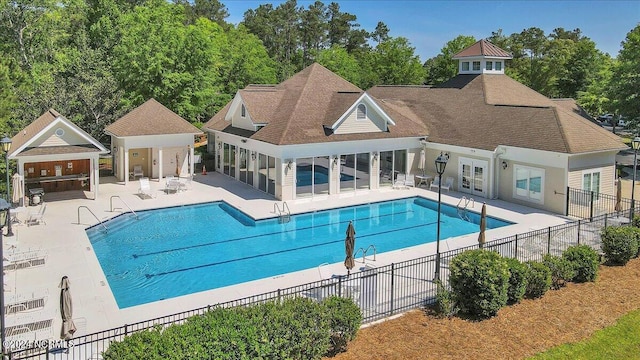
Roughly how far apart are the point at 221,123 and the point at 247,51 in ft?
60.9

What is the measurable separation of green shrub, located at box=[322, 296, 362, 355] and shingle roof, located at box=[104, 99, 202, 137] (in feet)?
70.9

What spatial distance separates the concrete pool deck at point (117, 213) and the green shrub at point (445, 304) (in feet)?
13.6

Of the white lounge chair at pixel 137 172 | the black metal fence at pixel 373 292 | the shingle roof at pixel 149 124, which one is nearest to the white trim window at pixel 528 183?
the black metal fence at pixel 373 292

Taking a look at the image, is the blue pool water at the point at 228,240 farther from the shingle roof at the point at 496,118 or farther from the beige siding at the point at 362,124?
the shingle roof at the point at 496,118

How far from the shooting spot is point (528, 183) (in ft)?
82.7

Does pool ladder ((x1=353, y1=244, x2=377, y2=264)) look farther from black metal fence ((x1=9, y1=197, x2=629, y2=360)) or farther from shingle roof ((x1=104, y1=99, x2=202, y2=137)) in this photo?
shingle roof ((x1=104, y1=99, x2=202, y2=137))

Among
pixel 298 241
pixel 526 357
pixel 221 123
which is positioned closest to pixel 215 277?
pixel 298 241

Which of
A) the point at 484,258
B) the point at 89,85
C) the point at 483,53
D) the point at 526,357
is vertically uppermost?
the point at 483,53

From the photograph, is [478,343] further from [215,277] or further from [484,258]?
[215,277]

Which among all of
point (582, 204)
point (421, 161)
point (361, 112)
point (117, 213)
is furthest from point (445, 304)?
point (421, 161)

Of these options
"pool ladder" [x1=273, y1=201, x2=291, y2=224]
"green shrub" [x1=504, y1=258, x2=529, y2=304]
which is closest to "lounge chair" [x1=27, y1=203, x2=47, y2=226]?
"pool ladder" [x1=273, y1=201, x2=291, y2=224]

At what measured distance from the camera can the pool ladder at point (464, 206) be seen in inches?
946

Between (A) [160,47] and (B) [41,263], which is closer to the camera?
(B) [41,263]

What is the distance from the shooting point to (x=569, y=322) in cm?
1235
